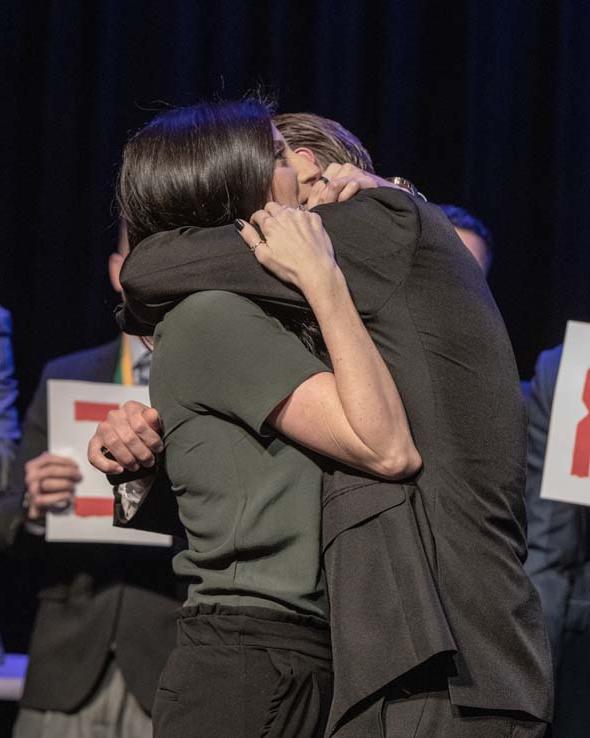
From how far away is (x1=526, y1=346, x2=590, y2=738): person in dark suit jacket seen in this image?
2.69 m

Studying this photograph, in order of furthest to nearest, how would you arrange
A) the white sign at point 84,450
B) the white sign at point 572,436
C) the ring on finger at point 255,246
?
1. the white sign at point 84,450
2. the white sign at point 572,436
3. the ring on finger at point 255,246

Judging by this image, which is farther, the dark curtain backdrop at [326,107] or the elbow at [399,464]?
the dark curtain backdrop at [326,107]

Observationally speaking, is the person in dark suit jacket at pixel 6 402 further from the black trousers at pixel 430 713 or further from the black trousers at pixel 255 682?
the black trousers at pixel 430 713

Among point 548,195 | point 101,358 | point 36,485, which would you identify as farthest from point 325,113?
point 36,485

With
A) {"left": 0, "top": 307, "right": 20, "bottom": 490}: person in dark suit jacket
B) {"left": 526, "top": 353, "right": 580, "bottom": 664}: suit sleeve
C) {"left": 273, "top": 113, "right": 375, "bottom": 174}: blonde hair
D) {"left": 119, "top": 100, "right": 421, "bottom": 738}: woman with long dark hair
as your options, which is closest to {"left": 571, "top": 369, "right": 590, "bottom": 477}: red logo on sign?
{"left": 526, "top": 353, "right": 580, "bottom": 664}: suit sleeve

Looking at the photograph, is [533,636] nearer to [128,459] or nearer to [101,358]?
[128,459]

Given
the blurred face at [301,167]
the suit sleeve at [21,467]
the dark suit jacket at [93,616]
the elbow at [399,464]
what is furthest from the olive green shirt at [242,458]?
the suit sleeve at [21,467]

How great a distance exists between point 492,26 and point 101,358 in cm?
140

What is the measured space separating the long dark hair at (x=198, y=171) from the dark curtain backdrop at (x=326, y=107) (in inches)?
70.2

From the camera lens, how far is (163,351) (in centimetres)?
147

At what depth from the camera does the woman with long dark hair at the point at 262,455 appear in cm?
135

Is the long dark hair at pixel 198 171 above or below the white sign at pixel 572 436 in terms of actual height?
above

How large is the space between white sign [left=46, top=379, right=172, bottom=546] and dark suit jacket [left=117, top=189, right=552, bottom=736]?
112 cm

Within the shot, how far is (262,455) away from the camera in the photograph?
56.1 inches
